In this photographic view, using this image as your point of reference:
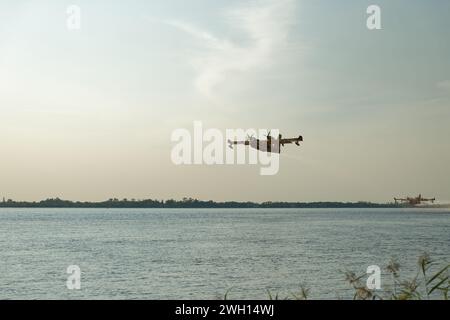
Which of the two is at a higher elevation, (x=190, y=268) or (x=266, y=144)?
(x=266, y=144)

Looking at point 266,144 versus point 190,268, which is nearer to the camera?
point 266,144

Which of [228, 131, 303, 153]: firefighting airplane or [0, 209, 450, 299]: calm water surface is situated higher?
[228, 131, 303, 153]: firefighting airplane

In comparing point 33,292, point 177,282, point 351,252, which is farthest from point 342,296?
point 351,252

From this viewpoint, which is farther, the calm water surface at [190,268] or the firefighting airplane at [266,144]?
the calm water surface at [190,268]

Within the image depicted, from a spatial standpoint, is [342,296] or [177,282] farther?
[177,282]

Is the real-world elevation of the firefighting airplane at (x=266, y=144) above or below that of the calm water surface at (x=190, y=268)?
above

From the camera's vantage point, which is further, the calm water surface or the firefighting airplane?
the calm water surface
